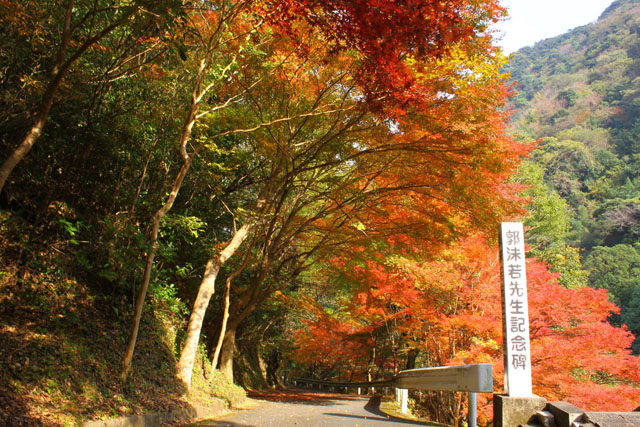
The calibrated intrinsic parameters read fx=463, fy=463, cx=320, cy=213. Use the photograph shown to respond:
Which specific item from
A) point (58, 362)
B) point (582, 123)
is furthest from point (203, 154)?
point (582, 123)

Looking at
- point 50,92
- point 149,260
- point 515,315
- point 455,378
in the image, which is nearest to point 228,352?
point 149,260

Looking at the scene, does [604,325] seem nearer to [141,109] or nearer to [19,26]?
[141,109]

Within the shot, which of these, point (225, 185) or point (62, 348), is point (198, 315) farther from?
point (225, 185)

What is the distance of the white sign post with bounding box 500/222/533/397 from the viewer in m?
5.16

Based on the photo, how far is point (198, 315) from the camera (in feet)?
29.2

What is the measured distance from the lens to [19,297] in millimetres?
5629

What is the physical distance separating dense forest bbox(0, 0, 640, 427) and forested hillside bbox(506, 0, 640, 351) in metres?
7.03

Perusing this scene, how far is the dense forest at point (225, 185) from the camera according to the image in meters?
5.32

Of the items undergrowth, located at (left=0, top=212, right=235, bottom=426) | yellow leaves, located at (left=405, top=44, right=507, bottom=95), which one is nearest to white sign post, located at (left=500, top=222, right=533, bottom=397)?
yellow leaves, located at (left=405, top=44, right=507, bottom=95)

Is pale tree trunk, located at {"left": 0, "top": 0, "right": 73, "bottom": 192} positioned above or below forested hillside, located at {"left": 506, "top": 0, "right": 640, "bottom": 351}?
below

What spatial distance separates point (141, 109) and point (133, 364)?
398 centimetres

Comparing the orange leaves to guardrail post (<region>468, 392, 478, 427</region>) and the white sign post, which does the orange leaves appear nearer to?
the white sign post

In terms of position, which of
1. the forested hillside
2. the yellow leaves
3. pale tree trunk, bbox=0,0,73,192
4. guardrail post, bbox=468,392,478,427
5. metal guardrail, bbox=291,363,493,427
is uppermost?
the forested hillside

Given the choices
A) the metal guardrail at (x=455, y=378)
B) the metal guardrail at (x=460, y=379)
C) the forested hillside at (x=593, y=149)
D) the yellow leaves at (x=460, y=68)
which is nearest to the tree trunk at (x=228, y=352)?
the metal guardrail at (x=455, y=378)
